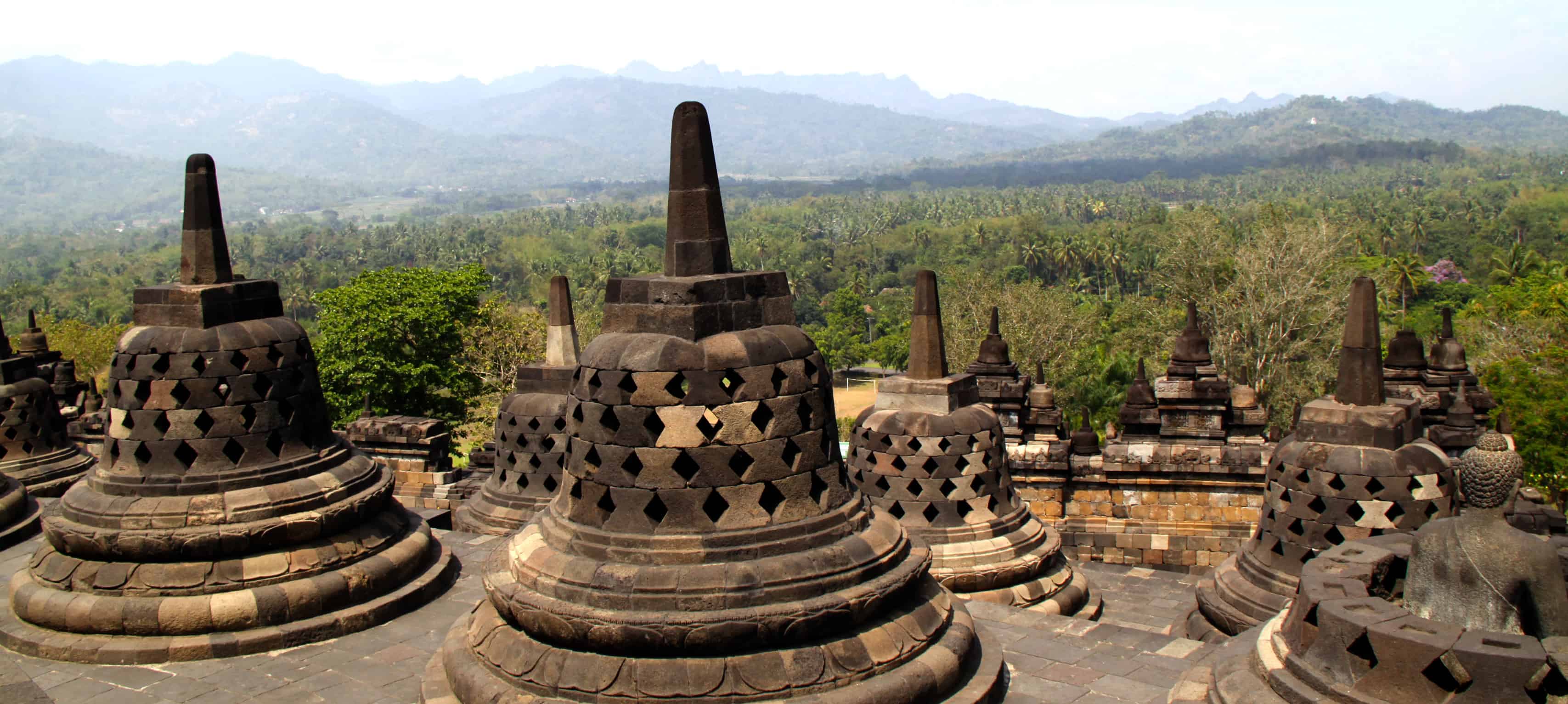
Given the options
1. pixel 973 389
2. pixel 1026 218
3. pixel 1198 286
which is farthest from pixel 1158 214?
pixel 973 389

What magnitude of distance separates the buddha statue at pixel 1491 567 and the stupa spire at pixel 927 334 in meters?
5.40

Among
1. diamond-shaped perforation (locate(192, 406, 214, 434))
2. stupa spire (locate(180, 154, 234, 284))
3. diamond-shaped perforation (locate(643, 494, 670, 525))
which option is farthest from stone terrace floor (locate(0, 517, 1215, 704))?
stupa spire (locate(180, 154, 234, 284))

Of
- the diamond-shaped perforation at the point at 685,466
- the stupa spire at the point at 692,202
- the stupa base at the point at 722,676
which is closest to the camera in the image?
the stupa base at the point at 722,676

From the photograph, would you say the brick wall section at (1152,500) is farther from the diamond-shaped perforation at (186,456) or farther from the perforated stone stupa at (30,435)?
the perforated stone stupa at (30,435)

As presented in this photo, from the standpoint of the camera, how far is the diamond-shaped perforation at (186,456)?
798 centimetres

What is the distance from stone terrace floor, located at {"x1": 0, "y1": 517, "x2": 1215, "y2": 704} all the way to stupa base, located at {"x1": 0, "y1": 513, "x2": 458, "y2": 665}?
0.19 ft

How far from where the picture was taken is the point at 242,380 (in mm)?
8078

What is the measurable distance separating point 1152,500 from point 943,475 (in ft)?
18.1

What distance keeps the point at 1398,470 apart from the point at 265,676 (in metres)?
8.77

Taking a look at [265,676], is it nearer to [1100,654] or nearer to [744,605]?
[744,605]

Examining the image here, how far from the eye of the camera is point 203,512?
7828 mm

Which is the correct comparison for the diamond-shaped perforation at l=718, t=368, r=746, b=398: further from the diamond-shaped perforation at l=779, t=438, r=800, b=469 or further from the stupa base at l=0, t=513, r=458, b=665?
the stupa base at l=0, t=513, r=458, b=665

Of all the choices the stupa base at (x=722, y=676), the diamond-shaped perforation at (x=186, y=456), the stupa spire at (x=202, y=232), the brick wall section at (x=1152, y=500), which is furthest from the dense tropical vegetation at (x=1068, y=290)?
the brick wall section at (x=1152, y=500)

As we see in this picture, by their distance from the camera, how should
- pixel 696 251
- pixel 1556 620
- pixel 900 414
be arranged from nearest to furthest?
pixel 1556 620, pixel 696 251, pixel 900 414
